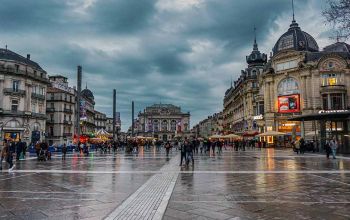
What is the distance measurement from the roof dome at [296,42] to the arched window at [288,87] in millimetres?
6485

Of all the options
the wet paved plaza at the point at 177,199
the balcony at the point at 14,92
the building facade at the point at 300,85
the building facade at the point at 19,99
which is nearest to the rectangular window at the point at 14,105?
the building facade at the point at 19,99

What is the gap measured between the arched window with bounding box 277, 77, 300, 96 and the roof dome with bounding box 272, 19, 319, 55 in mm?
6485

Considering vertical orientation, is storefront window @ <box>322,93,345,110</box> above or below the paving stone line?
above

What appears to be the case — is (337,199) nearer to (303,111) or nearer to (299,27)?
(303,111)

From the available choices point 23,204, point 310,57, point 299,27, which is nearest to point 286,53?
point 310,57

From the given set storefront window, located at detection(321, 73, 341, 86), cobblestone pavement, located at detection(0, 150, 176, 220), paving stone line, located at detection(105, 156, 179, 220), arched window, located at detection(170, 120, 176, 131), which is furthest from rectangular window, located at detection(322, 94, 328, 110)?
arched window, located at detection(170, 120, 176, 131)

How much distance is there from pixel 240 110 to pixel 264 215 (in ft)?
250

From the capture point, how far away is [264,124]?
60.8 meters

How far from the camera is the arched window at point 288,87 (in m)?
56.0

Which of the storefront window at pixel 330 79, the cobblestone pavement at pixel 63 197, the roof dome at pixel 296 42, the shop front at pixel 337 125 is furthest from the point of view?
the roof dome at pixel 296 42

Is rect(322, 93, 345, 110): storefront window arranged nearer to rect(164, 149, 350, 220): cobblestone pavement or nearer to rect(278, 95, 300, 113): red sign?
rect(278, 95, 300, 113): red sign

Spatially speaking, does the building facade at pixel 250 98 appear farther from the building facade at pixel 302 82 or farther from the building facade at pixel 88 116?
the building facade at pixel 88 116

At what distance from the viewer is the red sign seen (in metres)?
53.8

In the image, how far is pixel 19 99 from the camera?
55.4m
